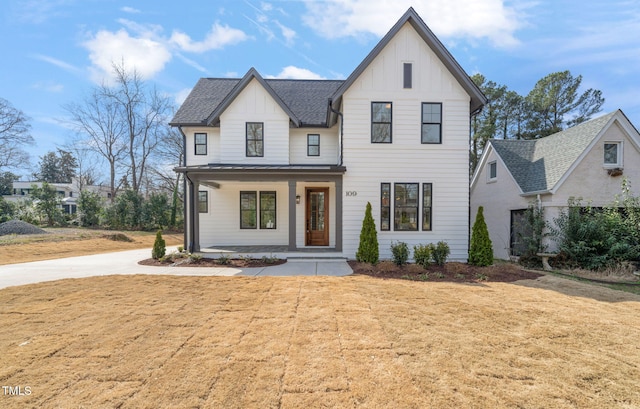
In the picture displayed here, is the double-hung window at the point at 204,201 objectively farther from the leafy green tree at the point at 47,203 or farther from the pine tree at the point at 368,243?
the leafy green tree at the point at 47,203

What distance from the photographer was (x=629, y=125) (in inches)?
421

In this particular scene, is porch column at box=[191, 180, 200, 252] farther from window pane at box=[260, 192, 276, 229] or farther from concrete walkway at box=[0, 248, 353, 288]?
window pane at box=[260, 192, 276, 229]

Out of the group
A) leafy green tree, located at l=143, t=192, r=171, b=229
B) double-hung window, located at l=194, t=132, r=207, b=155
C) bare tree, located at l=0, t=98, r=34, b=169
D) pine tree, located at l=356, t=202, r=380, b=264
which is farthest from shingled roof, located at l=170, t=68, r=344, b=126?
bare tree, located at l=0, t=98, r=34, b=169

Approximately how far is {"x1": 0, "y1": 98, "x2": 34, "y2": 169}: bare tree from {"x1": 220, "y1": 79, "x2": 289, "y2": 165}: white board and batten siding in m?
33.0

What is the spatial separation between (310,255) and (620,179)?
494 inches

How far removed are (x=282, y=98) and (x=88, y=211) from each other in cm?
1804

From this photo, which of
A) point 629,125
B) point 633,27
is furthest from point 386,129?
point 633,27

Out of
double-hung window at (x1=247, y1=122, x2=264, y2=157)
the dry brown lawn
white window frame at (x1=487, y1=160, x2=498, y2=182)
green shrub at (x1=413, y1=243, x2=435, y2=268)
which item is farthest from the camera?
white window frame at (x1=487, y1=160, x2=498, y2=182)

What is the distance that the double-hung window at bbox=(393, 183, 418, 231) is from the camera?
10523 millimetres

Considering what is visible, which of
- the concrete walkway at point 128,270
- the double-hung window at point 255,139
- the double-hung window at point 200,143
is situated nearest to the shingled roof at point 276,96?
the double-hung window at point 200,143

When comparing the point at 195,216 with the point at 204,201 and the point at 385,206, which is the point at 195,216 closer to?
the point at 204,201

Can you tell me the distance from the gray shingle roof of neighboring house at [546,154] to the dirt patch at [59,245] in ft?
65.0

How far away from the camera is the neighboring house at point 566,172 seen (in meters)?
10.7

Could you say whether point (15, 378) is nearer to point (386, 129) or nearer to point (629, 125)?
point (386, 129)
